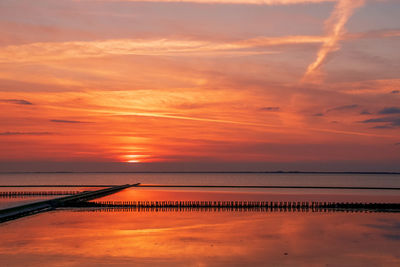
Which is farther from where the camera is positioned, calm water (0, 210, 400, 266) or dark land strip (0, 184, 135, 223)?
dark land strip (0, 184, 135, 223)

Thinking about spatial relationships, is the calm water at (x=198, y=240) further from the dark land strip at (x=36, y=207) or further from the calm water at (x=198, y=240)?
the dark land strip at (x=36, y=207)

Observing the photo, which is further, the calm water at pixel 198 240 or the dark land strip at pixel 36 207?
the dark land strip at pixel 36 207

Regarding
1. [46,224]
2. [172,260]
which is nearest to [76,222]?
[46,224]

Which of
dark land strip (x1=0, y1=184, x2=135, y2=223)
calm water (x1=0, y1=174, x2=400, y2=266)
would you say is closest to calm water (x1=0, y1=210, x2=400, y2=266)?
calm water (x1=0, y1=174, x2=400, y2=266)

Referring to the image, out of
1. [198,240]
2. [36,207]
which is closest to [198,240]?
[198,240]

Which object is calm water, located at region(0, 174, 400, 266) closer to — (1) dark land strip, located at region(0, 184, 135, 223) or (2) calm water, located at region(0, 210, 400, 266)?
(2) calm water, located at region(0, 210, 400, 266)

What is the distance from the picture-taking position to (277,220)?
7225 cm

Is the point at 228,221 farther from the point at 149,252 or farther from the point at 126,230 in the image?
the point at 149,252

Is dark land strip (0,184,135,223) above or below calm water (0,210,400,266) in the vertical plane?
above

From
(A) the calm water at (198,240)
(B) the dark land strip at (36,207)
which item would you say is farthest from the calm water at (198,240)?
(B) the dark land strip at (36,207)

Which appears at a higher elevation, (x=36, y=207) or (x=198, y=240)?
(x=36, y=207)

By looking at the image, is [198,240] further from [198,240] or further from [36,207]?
[36,207]

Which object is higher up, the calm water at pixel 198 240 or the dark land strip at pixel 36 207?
the dark land strip at pixel 36 207

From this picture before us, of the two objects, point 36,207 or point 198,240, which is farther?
point 36,207
